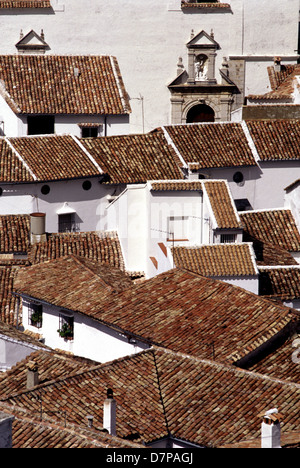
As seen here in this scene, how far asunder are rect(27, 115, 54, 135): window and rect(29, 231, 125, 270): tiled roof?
34.1ft

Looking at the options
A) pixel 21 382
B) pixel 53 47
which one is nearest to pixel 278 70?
pixel 53 47

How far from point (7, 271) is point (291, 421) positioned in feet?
48.3

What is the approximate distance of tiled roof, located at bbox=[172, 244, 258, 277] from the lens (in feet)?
113

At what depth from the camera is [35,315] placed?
34.1 meters

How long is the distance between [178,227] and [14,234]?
21.0 feet

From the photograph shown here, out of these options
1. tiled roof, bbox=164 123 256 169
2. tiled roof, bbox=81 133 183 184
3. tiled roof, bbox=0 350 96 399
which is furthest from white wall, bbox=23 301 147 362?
tiled roof, bbox=164 123 256 169

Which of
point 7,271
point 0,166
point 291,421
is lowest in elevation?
point 291,421

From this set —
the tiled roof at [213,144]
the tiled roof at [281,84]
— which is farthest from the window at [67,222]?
the tiled roof at [281,84]

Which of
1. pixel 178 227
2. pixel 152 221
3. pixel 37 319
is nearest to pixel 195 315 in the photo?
Answer: pixel 37 319

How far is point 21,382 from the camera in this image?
88.4 ft

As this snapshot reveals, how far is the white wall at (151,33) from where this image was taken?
55625mm

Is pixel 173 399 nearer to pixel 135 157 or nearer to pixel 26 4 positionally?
pixel 135 157

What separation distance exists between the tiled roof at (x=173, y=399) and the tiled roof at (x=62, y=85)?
24092 millimetres
